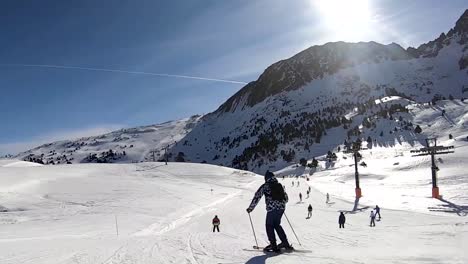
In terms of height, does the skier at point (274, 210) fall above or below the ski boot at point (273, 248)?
above

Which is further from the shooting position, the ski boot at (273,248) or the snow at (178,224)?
the snow at (178,224)

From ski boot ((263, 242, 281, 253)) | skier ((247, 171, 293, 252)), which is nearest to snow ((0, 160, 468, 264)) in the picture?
ski boot ((263, 242, 281, 253))

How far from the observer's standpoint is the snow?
10781 mm

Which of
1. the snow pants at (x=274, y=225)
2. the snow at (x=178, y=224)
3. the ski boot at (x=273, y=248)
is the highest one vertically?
the snow pants at (x=274, y=225)

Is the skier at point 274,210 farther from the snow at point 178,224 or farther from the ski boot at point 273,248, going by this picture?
the snow at point 178,224

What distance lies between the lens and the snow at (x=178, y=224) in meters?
10.8

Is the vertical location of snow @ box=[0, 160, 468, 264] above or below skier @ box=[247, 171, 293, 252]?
below

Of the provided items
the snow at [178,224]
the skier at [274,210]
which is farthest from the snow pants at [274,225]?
the snow at [178,224]

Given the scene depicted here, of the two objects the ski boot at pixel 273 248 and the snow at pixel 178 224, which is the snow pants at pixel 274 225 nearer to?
the ski boot at pixel 273 248

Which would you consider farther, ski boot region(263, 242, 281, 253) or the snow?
the snow

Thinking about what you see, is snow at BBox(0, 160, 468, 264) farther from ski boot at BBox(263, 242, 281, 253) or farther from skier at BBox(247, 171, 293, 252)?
skier at BBox(247, 171, 293, 252)

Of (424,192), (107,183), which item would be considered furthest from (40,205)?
(424,192)

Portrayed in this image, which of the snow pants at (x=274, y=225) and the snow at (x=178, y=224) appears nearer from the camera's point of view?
the snow pants at (x=274, y=225)

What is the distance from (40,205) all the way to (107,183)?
21.4 metres
